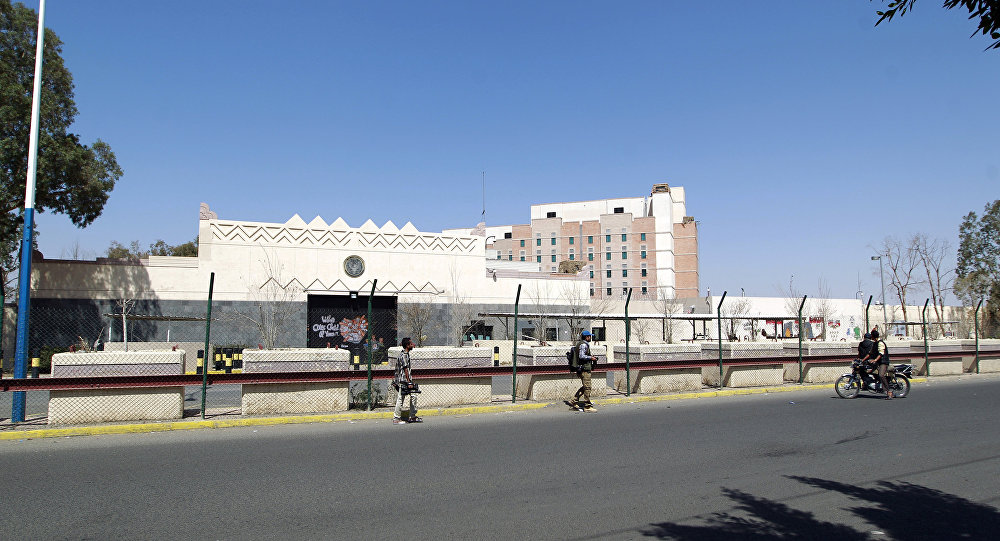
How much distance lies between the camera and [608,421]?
12.6 metres

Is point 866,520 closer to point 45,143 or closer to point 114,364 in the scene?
point 114,364

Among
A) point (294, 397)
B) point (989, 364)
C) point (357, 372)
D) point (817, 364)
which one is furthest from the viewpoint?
point (989, 364)

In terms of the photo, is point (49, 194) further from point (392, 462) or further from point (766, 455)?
point (766, 455)

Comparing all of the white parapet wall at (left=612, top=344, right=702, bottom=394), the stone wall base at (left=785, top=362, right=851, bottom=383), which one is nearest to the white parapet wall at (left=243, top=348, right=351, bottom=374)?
the white parapet wall at (left=612, top=344, right=702, bottom=394)

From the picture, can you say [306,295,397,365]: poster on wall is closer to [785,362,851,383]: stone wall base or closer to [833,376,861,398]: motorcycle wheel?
[785,362,851,383]: stone wall base

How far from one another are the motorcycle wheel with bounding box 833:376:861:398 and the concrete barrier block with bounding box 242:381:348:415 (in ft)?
41.4

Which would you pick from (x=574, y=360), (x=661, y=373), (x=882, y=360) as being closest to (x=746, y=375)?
(x=661, y=373)

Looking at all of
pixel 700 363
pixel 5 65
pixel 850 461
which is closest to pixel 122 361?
pixel 850 461

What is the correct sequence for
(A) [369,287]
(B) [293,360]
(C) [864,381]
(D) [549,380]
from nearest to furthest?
(B) [293,360], (D) [549,380], (C) [864,381], (A) [369,287]

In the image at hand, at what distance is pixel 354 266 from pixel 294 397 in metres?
28.0

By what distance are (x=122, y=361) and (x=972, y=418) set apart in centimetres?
1638

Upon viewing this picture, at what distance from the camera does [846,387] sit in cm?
1648

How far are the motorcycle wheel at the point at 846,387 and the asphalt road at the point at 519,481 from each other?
13.8 feet

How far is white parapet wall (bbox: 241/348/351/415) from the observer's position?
12.5 metres
